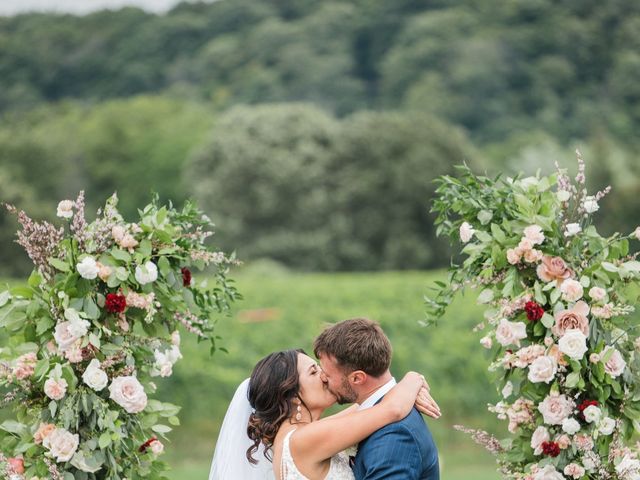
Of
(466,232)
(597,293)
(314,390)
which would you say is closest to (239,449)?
(314,390)

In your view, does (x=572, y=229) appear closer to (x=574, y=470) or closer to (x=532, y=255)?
(x=532, y=255)

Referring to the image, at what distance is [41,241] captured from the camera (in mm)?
5355

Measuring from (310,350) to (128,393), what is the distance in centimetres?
1227

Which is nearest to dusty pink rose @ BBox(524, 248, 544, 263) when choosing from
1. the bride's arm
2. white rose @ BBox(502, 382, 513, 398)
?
white rose @ BBox(502, 382, 513, 398)

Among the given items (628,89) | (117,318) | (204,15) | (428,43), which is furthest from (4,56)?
(117,318)

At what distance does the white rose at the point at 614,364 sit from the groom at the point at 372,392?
1194 millimetres

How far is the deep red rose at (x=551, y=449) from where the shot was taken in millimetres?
5207

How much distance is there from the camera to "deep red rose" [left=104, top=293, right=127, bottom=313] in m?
5.41

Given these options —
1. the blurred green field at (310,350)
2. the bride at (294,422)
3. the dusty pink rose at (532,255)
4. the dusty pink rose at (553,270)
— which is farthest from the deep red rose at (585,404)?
the blurred green field at (310,350)

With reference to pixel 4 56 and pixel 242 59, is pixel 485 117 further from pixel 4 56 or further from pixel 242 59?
pixel 4 56

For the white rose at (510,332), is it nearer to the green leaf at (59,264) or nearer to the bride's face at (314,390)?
the bride's face at (314,390)

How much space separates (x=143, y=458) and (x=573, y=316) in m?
2.65

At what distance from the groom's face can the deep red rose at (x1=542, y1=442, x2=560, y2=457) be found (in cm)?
127

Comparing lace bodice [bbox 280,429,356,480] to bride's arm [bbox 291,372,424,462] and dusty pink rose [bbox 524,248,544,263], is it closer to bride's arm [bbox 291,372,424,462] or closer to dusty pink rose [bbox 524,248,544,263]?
bride's arm [bbox 291,372,424,462]
